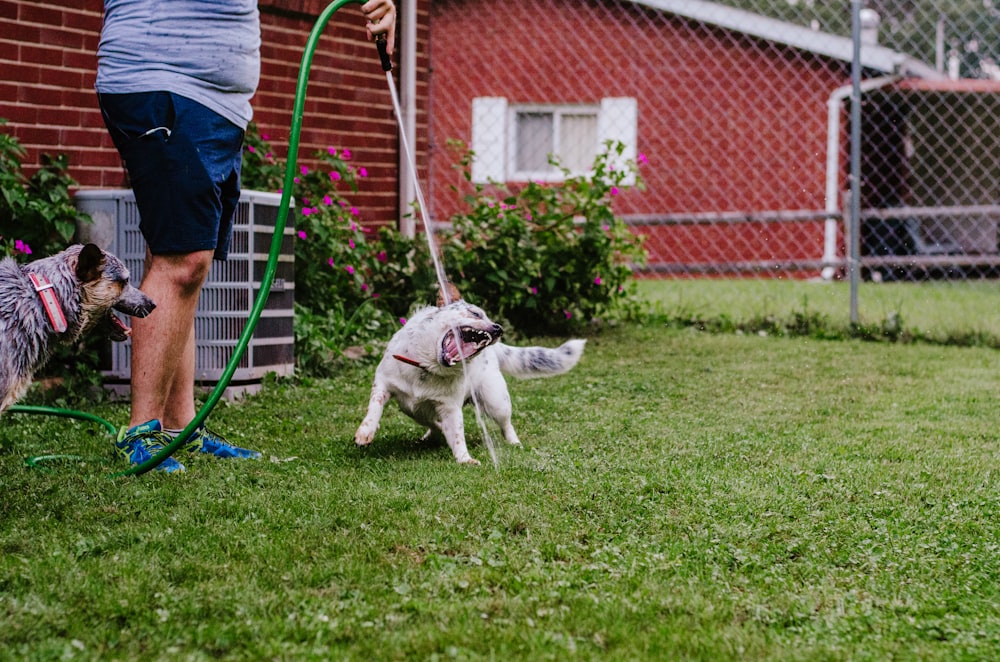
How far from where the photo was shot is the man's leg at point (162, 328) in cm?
336

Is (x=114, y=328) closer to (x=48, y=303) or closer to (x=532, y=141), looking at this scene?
(x=48, y=303)

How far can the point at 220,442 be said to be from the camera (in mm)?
3645

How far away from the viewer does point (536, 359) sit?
4.11m

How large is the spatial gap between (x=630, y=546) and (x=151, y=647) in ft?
3.82

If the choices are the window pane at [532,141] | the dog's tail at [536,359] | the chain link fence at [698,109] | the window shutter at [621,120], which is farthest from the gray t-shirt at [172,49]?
the window shutter at [621,120]

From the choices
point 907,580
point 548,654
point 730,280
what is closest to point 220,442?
point 548,654

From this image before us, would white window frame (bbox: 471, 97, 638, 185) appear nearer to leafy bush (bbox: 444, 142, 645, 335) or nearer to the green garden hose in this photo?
leafy bush (bbox: 444, 142, 645, 335)

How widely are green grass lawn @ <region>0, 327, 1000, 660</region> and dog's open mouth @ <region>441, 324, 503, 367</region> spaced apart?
0.35m

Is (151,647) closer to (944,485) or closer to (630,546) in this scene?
(630,546)

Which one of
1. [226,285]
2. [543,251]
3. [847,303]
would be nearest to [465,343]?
Result: [226,285]

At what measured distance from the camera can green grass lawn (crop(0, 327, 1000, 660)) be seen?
6.95 ft

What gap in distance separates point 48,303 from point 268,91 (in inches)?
137

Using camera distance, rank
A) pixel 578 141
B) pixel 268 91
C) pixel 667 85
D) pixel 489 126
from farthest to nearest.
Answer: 1. pixel 578 141
2. pixel 489 126
3. pixel 667 85
4. pixel 268 91

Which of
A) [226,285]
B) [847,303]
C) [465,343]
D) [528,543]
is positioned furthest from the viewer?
[847,303]
